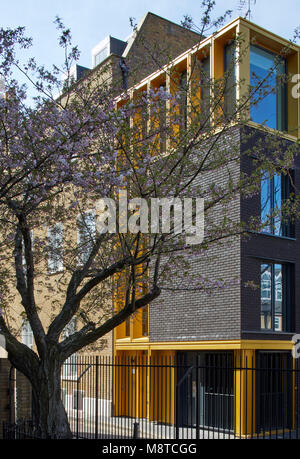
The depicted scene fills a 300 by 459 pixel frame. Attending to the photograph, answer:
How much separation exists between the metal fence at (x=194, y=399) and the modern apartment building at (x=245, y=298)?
0.08 metres

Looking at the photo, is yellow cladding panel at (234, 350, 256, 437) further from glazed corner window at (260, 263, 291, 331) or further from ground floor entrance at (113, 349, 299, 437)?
glazed corner window at (260, 263, 291, 331)

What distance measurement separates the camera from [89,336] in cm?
1095

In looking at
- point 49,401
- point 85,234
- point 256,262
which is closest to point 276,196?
point 256,262

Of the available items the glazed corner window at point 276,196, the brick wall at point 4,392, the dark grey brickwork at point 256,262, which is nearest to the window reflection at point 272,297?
the dark grey brickwork at point 256,262

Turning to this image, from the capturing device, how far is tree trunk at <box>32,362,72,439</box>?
10859 millimetres

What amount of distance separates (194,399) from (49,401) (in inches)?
333

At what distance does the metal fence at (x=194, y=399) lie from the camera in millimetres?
14891

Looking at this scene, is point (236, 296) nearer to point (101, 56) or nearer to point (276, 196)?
point (276, 196)

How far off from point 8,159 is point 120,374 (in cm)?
1293

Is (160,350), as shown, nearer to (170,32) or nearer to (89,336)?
(89,336)

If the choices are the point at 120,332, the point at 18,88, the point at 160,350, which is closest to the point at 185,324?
the point at 160,350

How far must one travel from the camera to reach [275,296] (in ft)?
59.0

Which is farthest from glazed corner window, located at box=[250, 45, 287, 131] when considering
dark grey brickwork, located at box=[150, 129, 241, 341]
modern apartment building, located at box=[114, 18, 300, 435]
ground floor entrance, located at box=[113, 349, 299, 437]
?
ground floor entrance, located at box=[113, 349, 299, 437]

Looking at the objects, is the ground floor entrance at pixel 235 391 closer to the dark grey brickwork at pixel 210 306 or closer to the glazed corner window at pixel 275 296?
the dark grey brickwork at pixel 210 306
